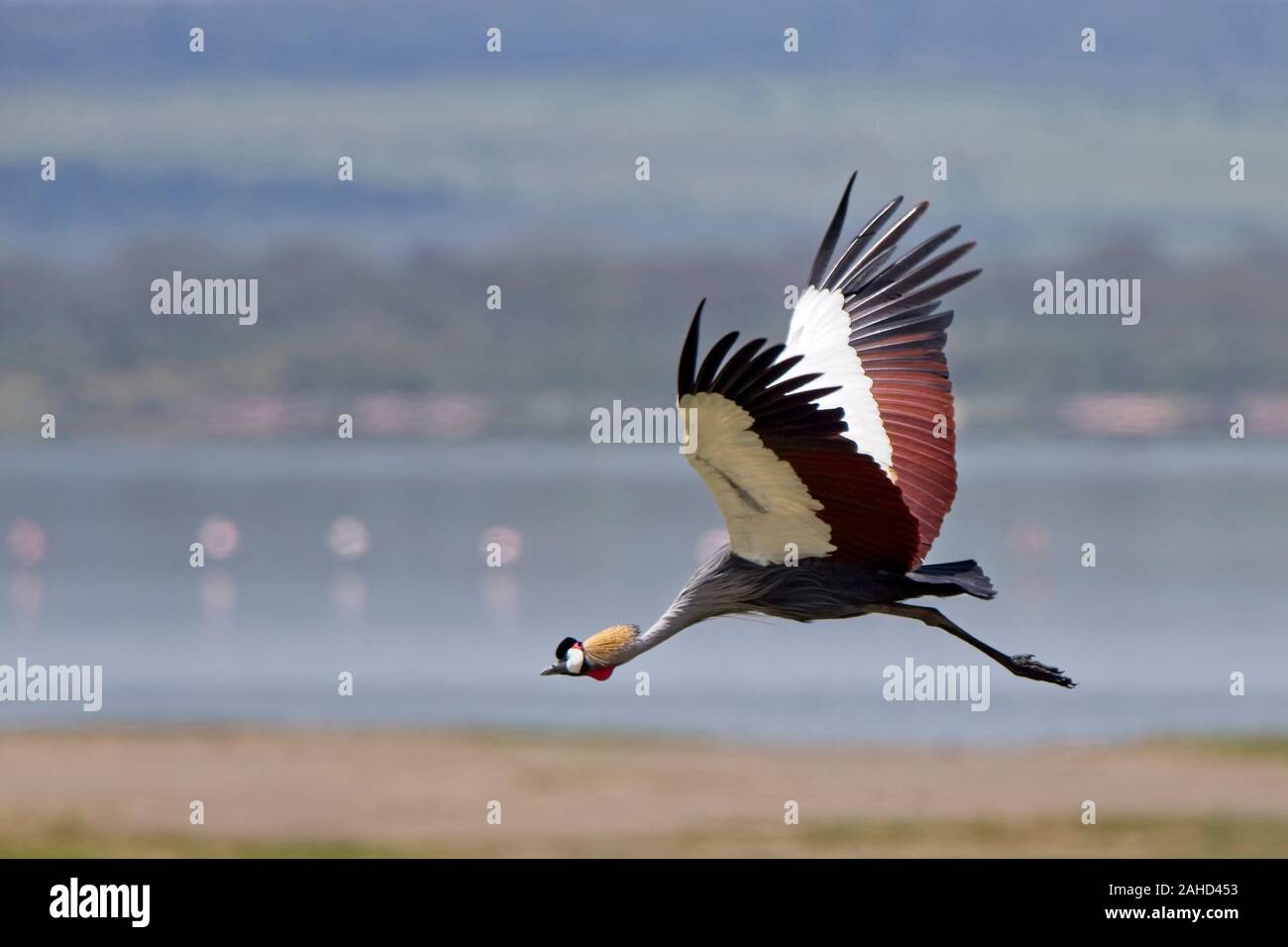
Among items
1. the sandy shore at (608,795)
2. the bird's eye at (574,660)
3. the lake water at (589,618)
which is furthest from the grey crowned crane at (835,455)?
the lake water at (589,618)

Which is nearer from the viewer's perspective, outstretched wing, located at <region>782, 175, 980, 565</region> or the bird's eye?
the bird's eye

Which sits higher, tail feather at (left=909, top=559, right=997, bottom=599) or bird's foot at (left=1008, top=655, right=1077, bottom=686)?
tail feather at (left=909, top=559, right=997, bottom=599)

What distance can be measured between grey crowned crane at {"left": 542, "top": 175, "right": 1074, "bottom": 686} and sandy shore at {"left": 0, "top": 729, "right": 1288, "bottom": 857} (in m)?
8.88

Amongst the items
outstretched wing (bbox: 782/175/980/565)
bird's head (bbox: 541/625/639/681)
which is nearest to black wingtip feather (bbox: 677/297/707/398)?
bird's head (bbox: 541/625/639/681)

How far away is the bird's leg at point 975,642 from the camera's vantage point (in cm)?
1070

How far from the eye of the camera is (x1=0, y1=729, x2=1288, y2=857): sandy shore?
2006 centimetres

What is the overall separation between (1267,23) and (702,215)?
6144 centimetres

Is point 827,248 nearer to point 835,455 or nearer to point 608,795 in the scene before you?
point 835,455

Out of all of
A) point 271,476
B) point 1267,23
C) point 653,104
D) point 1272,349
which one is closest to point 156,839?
point 271,476

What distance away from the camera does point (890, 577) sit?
417 inches

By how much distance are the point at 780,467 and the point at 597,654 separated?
1523 millimetres

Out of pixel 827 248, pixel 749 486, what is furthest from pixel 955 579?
pixel 827 248

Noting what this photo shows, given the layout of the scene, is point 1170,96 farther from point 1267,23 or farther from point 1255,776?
point 1255,776

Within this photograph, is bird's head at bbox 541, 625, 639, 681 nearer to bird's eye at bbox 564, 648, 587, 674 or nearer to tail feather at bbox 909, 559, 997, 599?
bird's eye at bbox 564, 648, 587, 674
